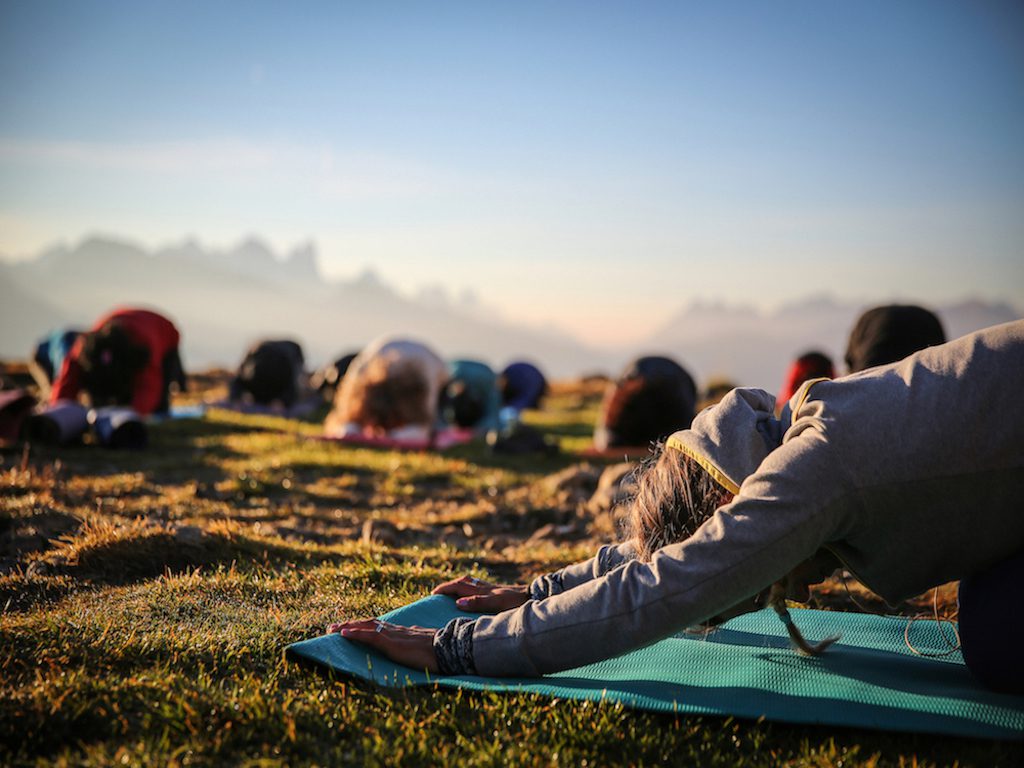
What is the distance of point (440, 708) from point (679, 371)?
8.77 m

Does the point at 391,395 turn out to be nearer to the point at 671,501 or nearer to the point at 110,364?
the point at 110,364

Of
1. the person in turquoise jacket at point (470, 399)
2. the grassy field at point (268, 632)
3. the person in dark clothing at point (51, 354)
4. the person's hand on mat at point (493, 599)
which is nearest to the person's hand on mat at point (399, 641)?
the grassy field at point (268, 632)

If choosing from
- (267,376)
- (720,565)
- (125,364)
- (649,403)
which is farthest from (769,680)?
(267,376)

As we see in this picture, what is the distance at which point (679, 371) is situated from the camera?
442 inches

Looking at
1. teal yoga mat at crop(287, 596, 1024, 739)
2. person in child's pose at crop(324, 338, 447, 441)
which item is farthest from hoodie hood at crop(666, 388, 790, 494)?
person in child's pose at crop(324, 338, 447, 441)

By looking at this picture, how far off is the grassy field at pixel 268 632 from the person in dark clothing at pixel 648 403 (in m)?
3.39

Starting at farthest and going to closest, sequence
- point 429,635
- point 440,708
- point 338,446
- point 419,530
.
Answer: point 338,446, point 419,530, point 429,635, point 440,708

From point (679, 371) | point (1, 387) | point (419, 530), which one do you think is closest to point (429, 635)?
point (419, 530)

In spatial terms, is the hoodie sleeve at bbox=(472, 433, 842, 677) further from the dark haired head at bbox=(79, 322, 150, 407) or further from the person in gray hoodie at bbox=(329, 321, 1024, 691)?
the dark haired head at bbox=(79, 322, 150, 407)

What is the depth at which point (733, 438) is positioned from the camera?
281 centimetres

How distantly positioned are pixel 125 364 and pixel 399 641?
957 centimetres

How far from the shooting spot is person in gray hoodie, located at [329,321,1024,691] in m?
2.54

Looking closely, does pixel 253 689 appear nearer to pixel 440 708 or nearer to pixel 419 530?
pixel 440 708

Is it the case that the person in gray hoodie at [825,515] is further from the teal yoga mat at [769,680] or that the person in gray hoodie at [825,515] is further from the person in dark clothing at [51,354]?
the person in dark clothing at [51,354]
